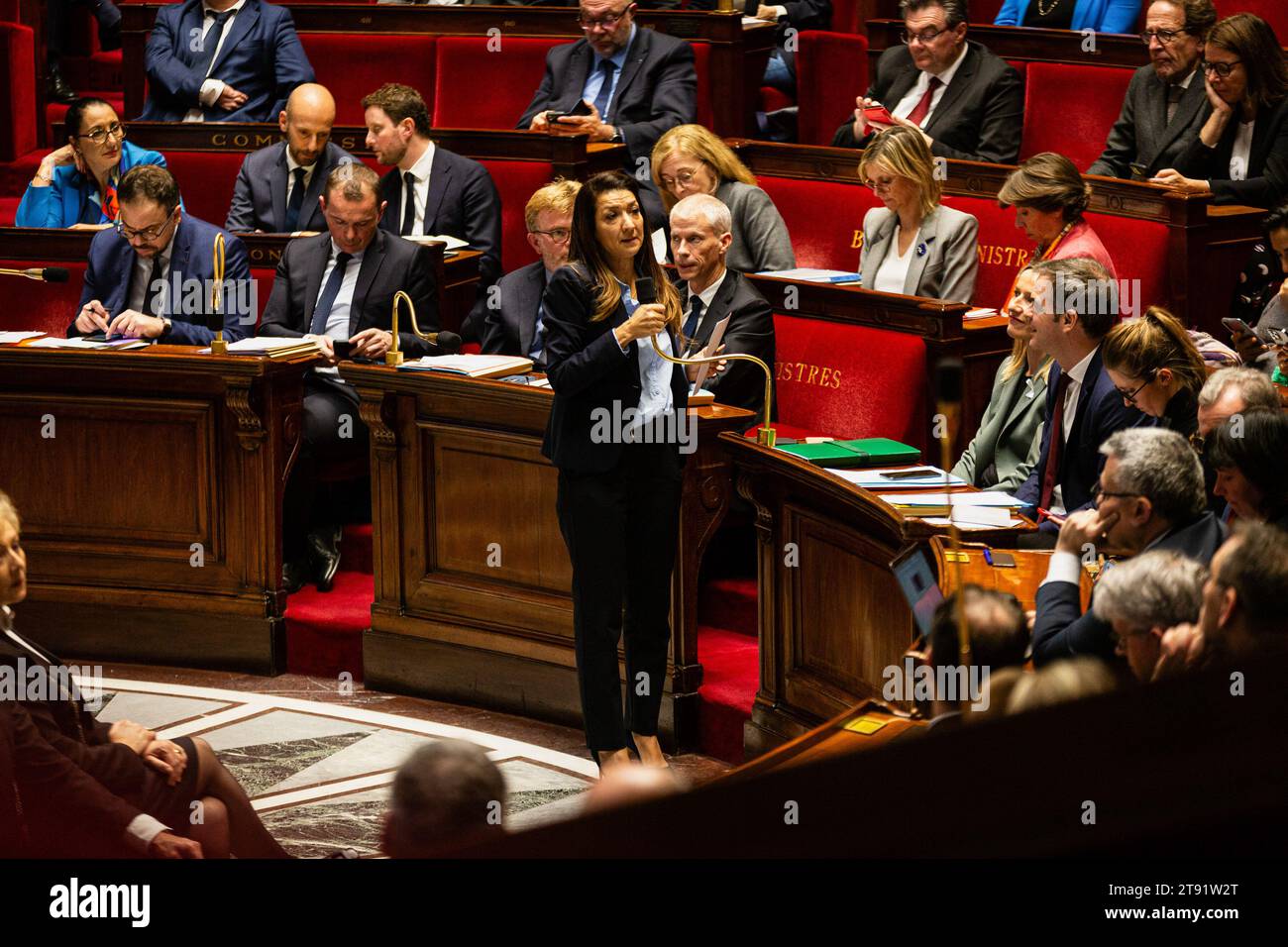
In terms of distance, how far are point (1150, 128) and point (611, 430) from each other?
238 cm

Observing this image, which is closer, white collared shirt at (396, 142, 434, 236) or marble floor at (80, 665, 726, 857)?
marble floor at (80, 665, 726, 857)

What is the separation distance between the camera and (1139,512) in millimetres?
2379

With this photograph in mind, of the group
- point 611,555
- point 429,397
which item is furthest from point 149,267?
point 611,555

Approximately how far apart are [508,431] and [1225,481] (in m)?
2.24

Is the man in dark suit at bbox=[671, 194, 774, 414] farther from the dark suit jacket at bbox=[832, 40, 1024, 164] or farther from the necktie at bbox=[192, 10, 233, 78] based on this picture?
the necktie at bbox=[192, 10, 233, 78]

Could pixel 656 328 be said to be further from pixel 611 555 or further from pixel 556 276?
pixel 611 555

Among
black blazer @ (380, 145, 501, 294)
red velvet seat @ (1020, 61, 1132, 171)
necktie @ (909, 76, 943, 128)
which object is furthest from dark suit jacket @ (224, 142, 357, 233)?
red velvet seat @ (1020, 61, 1132, 171)

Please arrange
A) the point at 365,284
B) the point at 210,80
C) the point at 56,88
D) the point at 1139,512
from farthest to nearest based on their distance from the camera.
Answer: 1. the point at 56,88
2. the point at 210,80
3. the point at 365,284
4. the point at 1139,512

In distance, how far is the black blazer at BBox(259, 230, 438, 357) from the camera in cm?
491

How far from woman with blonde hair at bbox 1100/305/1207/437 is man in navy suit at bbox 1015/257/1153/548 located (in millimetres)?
180

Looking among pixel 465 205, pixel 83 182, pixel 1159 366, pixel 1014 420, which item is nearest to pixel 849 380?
pixel 1014 420

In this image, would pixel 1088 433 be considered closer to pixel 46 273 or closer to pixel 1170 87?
pixel 1170 87

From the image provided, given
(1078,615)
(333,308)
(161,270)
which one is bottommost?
(1078,615)

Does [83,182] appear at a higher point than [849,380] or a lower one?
higher
